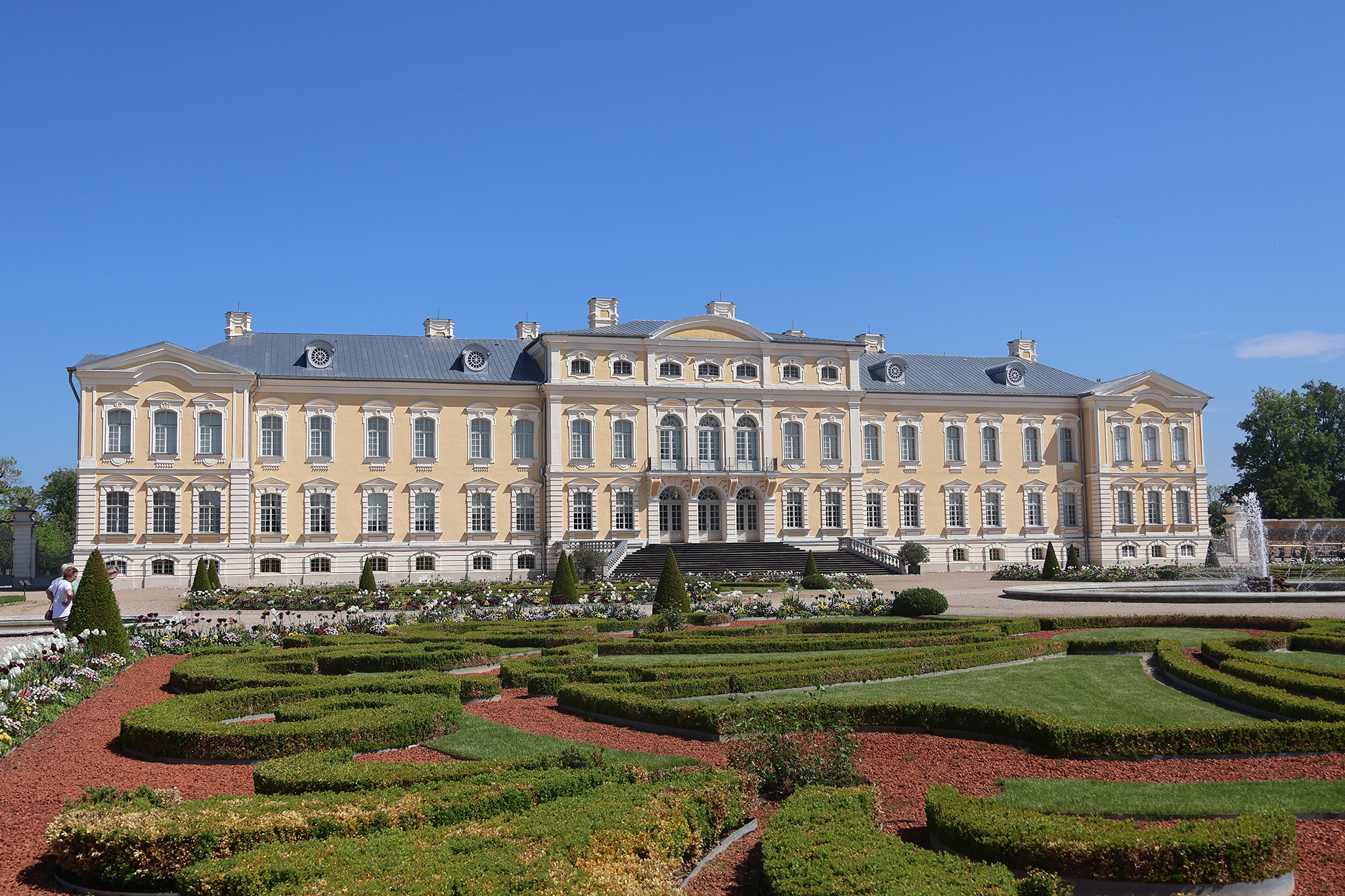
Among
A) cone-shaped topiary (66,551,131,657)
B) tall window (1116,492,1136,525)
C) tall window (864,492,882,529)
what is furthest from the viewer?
tall window (1116,492,1136,525)

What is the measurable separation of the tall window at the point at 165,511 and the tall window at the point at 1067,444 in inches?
1445

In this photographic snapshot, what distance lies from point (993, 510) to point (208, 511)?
3207cm

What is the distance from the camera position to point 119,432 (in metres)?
36.4

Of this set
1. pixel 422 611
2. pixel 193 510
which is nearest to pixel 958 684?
pixel 422 611

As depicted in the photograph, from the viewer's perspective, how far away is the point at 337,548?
38375 mm

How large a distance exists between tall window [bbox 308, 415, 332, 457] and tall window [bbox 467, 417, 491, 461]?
203 inches

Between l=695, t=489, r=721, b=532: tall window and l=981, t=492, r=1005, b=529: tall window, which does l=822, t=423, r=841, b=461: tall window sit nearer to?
l=695, t=489, r=721, b=532: tall window

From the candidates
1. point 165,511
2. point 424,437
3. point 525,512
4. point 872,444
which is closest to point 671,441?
point 525,512

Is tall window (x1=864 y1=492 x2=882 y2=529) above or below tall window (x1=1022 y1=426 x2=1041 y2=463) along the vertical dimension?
below

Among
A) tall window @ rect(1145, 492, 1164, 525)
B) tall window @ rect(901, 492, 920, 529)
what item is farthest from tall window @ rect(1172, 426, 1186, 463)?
tall window @ rect(901, 492, 920, 529)

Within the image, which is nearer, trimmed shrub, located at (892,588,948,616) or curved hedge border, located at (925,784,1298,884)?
curved hedge border, located at (925,784,1298,884)

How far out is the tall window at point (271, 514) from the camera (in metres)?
37.9

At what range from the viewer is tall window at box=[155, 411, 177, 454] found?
3672 centimetres

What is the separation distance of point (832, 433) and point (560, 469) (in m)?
11.7
